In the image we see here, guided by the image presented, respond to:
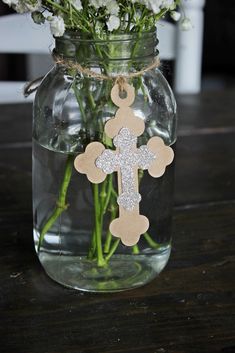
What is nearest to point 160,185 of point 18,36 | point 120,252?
point 120,252

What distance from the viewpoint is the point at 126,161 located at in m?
0.64

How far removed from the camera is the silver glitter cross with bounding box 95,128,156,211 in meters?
0.63

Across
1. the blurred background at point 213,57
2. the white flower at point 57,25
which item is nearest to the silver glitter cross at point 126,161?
the white flower at point 57,25

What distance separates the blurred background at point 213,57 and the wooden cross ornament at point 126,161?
72.6 inches

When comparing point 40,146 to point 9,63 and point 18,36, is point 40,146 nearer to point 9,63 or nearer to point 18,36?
point 18,36

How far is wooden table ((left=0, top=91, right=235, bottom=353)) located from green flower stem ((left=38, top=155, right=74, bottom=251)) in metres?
0.06

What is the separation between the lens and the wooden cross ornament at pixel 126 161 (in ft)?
2.08

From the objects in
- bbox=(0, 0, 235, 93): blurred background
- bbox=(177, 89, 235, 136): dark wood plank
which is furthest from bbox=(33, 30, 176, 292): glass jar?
bbox=(0, 0, 235, 93): blurred background

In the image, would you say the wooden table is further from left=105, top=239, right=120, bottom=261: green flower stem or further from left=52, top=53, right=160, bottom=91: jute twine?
left=52, top=53, right=160, bottom=91: jute twine

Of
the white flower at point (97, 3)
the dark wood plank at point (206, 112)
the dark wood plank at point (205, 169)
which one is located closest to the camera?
the white flower at point (97, 3)

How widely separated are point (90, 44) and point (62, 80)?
0.07 meters

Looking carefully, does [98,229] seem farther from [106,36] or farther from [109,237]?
[106,36]

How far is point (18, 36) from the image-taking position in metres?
1.32

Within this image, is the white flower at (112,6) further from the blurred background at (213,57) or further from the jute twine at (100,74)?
the blurred background at (213,57)
